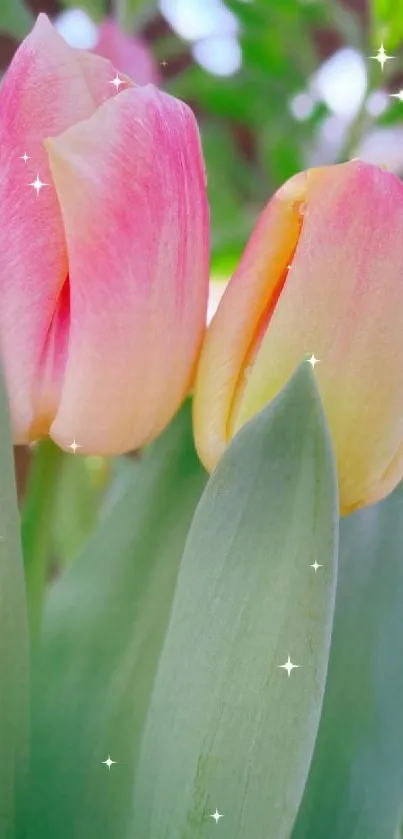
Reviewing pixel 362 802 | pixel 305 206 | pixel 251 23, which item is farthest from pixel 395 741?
pixel 251 23

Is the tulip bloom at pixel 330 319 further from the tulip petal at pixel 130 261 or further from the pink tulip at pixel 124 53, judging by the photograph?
the pink tulip at pixel 124 53

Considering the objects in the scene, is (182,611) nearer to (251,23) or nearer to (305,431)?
(305,431)

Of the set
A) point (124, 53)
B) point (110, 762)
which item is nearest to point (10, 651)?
point (110, 762)

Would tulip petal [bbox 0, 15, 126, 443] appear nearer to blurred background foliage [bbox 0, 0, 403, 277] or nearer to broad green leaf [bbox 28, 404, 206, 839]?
broad green leaf [bbox 28, 404, 206, 839]

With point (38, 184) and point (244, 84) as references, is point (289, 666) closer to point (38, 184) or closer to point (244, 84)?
point (38, 184)

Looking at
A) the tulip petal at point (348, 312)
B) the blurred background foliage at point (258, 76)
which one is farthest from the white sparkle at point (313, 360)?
the blurred background foliage at point (258, 76)

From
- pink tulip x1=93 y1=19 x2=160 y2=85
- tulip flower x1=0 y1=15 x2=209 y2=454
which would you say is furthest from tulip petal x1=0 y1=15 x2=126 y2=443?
pink tulip x1=93 y1=19 x2=160 y2=85
